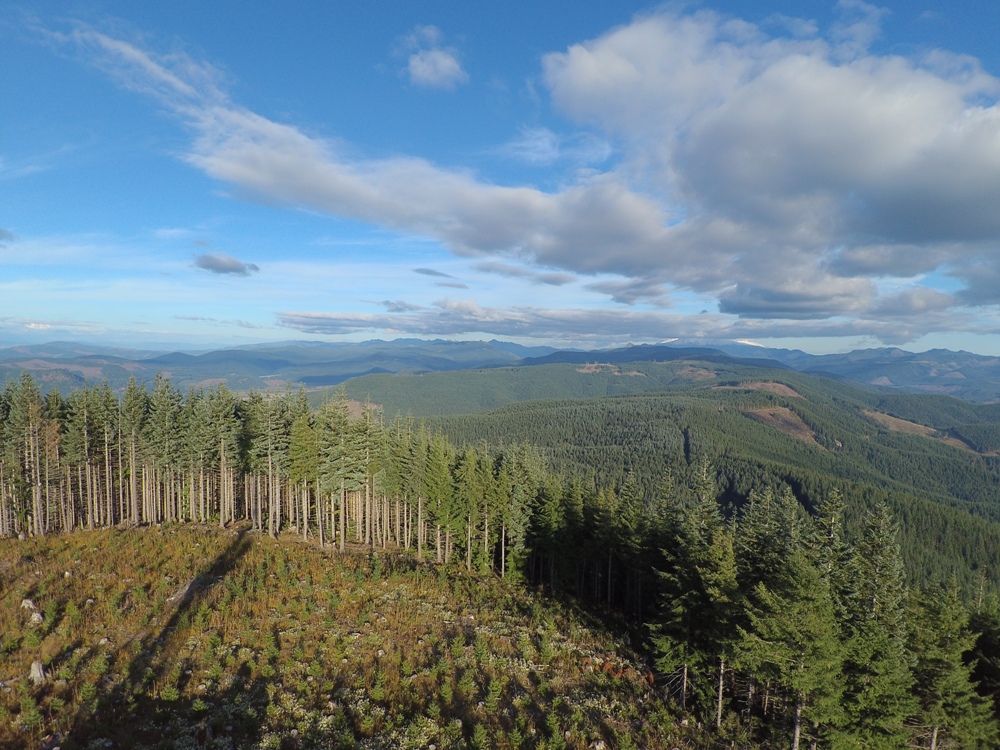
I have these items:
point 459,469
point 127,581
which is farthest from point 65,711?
point 459,469

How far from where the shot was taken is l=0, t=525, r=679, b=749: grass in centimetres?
1553

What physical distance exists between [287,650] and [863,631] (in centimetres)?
2909

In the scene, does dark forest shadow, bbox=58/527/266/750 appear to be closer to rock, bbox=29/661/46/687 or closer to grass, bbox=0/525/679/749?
grass, bbox=0/525/679/749

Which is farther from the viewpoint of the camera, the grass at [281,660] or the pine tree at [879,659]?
the pine tree at [879,659]

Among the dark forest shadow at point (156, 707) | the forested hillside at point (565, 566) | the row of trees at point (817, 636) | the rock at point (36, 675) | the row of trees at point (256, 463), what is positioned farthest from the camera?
the row of trees at point (256, 463)

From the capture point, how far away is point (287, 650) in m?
21.1

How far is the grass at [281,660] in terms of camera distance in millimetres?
15531

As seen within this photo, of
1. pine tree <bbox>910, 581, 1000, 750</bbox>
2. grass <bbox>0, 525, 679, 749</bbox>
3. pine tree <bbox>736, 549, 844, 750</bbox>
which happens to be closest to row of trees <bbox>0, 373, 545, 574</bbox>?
grass <bbox>0, 525, 679, 749</bbox>

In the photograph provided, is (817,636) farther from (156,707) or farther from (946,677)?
(156,707)

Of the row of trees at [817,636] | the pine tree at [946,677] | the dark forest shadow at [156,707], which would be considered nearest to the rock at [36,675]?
the dark forest shadow at [156,707]

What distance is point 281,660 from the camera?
65.8ft

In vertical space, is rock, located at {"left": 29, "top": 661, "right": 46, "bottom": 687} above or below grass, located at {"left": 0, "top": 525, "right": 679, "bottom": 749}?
above

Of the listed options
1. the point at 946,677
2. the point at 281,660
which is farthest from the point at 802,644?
the point at 281,660

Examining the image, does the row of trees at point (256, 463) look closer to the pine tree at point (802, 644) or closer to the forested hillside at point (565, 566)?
the forested hillside at point (565, 566)
